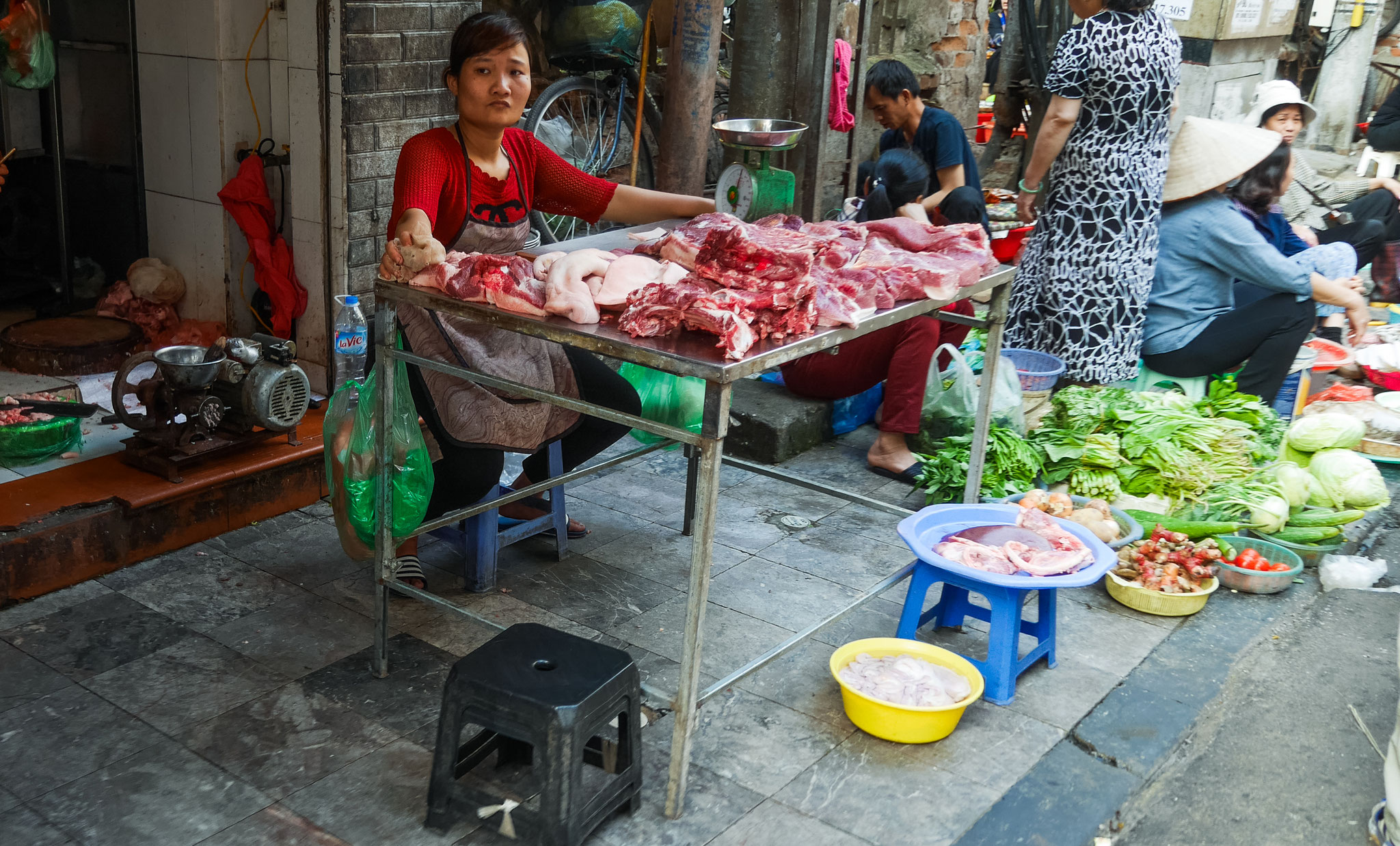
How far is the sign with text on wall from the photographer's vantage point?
33.6ft

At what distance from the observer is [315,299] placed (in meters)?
5.04

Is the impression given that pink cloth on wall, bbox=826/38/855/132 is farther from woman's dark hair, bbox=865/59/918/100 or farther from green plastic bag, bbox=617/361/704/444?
green plastic bag, bbox=617/361/704/444

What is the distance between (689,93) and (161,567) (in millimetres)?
3661

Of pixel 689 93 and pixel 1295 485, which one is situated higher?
pixel 689 93

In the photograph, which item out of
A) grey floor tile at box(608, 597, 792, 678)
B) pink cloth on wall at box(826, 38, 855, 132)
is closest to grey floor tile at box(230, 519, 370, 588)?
grey floor tile at box(608, 597, 792, 678)

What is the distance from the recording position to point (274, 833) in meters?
2.85

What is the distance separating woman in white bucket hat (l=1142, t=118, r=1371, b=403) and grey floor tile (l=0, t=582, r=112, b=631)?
15.7ft

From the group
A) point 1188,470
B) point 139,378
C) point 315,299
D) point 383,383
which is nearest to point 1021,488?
point 1188,470

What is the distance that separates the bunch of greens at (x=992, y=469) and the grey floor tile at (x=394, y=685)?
88.7 inches

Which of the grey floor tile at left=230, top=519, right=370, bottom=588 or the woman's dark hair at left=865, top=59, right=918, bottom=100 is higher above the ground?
the woman's dark hair at left=865, top=59, right=918, bottom=100

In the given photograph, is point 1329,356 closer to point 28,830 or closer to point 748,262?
point 748,262

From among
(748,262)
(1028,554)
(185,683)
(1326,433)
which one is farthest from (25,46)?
(1326,433)

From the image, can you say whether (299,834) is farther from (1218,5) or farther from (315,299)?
(1218,5)

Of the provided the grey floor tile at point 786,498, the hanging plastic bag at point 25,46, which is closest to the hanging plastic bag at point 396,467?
the grey floor tile at point 786,498
